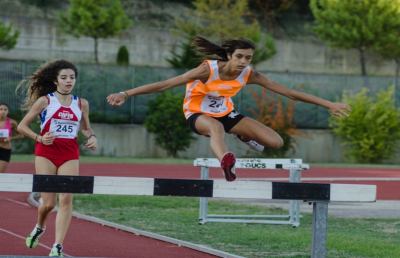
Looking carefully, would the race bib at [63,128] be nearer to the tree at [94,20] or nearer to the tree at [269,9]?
the tree at [94,20]

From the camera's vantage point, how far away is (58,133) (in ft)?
32.9

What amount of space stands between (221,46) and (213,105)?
1.98 feet

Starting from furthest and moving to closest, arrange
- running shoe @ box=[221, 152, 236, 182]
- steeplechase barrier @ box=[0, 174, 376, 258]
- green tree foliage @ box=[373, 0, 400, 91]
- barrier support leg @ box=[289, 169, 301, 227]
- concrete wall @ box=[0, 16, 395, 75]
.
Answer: green tree foliage @ box=[373, 0, 400, 91] < concrete wall @ box=[0, 16, 395, 75] < barrier support leg @ box=[289, 169, 301, 227] < running shoe @ box=[221, 152, 236, 182] < steeplechase barrier @ box=[0, 174, 376, 258]

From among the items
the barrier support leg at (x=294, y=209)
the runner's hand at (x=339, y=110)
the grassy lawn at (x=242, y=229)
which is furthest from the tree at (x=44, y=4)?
the runner's hand at (x=339, y=110)

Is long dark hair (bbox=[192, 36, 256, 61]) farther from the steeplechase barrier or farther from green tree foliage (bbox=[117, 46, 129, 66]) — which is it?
green tree foliage (bbox=[117, 46, 129, 66])

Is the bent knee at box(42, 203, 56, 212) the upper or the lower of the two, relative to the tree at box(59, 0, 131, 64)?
lower

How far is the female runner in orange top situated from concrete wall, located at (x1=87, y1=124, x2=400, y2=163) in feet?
79.3

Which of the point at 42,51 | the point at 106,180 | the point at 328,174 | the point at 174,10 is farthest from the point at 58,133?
the point at 174,10

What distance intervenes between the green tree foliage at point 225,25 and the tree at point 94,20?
3057mm

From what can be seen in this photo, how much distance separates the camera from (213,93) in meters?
10.4

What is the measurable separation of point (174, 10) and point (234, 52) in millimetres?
41720

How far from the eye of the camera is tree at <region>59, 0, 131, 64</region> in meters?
44.1

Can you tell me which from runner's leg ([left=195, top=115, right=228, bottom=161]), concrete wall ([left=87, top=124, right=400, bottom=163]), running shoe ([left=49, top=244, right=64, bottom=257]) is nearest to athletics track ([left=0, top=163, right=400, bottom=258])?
running shoe ([left=49, top=244, right=64, bottom=257])

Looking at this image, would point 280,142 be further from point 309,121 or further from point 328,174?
point 309,121
